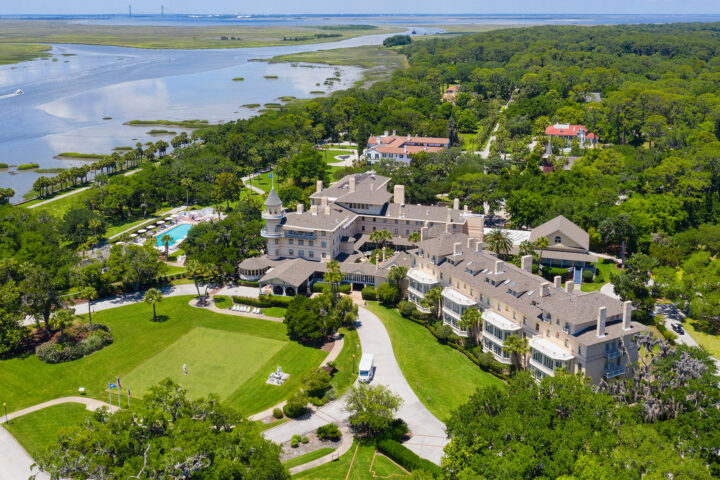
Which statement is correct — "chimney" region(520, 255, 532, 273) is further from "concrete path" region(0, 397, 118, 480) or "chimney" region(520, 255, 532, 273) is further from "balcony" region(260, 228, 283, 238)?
"concrete path" region(0, 397, 118, 480)

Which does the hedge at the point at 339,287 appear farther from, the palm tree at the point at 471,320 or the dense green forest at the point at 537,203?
the palm tree at the point at 471,320

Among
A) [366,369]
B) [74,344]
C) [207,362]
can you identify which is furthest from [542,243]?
[74,344]

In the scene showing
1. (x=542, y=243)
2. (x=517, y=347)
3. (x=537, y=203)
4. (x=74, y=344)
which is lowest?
(x=74, y=344)

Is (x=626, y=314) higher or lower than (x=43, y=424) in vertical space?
higher

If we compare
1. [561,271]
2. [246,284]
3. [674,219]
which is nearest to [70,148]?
[246,284]

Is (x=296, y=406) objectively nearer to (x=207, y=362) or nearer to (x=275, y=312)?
(x=207, y=362)

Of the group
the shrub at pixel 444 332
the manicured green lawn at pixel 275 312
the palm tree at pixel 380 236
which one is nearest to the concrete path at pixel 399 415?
the shrub at pixel 444 332

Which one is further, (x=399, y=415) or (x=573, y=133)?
(x=573, y=133)
